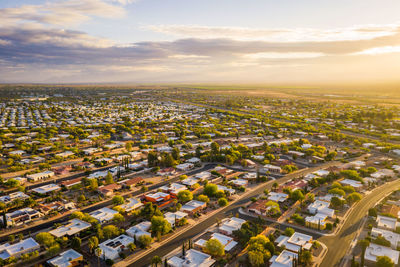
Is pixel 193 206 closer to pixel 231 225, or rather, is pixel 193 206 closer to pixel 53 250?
pixel 231 225

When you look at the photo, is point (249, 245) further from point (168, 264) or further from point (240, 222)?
point (168, 264)

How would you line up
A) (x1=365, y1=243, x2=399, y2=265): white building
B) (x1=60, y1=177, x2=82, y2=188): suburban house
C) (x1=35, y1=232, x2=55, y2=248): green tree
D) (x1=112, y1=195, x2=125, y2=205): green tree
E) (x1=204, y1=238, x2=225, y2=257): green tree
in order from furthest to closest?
(x1=60, y1=177, x2=82, y2=188): suburban house < (x1=112, y1=195, x2=125, y2=205): green tree < (x1=35, y1=232, x2=55, y2=248): green tree < (x1=204, y1=238, x2=225, y2=257): green tree < (x1=365, y1=243, x2=399, y2=265): white building

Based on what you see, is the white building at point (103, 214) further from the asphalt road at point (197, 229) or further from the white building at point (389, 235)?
the white building at point (389, 235)

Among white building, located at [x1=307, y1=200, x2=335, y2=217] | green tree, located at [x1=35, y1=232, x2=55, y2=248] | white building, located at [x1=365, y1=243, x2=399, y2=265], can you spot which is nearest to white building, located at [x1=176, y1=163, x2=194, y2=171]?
white building, located at [x1=307, y1=200, x2=335, y2=217]

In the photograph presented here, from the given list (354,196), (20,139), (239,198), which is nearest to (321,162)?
(354,196)

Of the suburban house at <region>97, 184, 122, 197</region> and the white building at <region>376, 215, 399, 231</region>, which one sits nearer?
the white building at <region>376, 215, 399, 231</region>

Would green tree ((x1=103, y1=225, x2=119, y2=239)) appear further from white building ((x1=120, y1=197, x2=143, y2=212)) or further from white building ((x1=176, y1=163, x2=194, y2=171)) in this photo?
white building ((x1=176, y1=163, x2=194, y2=171))

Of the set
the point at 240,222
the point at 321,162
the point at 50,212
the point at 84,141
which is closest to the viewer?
the point at 240,222

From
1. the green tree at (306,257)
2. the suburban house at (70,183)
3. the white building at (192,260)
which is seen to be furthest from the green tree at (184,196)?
the suburban house at (70,183)

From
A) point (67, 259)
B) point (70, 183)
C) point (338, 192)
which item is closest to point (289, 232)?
point (338, 192)
